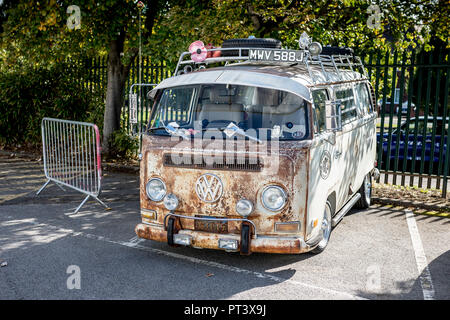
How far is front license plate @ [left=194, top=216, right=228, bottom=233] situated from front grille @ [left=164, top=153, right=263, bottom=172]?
1.98 feet

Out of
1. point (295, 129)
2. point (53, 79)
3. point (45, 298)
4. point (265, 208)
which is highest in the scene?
point (53, 79)

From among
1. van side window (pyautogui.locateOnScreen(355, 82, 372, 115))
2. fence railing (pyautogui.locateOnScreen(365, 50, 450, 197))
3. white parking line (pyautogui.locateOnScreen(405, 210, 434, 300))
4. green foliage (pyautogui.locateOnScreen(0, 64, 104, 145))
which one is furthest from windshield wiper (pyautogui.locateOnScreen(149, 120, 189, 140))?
green foliage (pyautogui.locateOnScreen(0, 64, 104, 145))

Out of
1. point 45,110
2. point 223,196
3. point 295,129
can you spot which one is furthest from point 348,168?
point 45,110

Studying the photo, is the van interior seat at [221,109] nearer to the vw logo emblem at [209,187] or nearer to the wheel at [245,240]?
the vw logo emblem at [209,187]

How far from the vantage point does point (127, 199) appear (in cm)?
879

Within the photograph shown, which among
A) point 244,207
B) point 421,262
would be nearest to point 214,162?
point 244,207

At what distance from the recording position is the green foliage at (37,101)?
45.0 ft

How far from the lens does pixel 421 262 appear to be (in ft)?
18.8

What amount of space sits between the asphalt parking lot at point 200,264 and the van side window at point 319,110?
163cm

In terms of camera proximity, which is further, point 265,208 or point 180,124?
point 180,124

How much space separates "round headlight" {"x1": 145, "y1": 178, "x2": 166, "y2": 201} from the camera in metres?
5.43

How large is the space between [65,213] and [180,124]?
3.18 meters

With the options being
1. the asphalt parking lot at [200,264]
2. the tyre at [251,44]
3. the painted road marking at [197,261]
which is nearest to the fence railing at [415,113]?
the asphalt parking lot at [200,264]

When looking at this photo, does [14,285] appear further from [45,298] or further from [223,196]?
[223,196]
